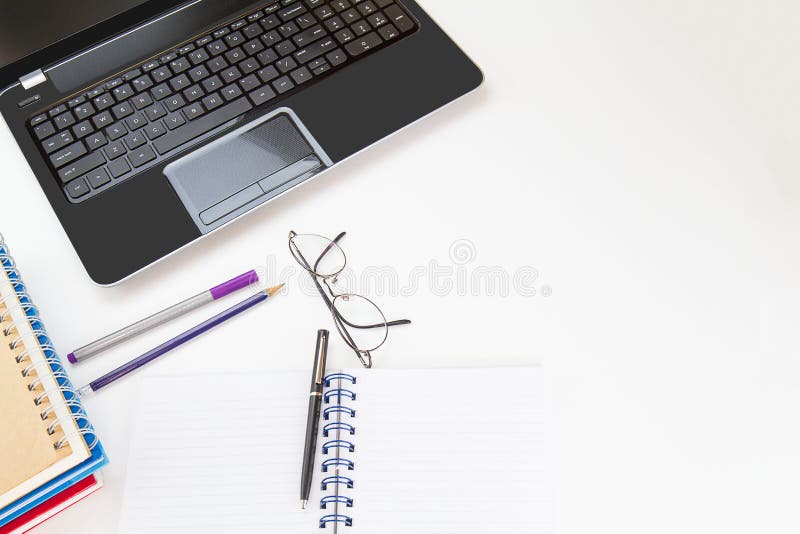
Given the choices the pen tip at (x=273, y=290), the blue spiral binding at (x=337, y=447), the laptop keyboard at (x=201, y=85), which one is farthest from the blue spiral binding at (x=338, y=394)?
the laptop keyboard at (x=201, y=85)

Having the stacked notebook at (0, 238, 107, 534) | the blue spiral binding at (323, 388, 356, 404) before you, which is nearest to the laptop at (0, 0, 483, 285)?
the stacked notebook at (0, 238, 107, 534)

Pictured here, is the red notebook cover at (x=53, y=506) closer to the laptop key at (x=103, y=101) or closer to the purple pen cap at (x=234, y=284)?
the purple pen cap at (x=234, y=284)

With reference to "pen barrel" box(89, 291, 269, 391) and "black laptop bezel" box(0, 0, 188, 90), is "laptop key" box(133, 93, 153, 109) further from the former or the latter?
"pen barrel" box(89, 291, 269, 391)

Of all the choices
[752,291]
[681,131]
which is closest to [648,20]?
[681,131]

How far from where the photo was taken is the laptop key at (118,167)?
70 centimetres

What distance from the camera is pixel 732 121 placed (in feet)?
2.52

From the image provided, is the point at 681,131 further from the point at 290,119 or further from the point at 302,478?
the point at 302,478

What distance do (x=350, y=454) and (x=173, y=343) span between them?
0.21 m

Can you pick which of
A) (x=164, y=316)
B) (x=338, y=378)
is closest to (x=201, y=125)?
(x=164, y=316)

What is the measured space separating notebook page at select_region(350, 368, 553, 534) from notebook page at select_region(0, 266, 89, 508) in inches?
9.1

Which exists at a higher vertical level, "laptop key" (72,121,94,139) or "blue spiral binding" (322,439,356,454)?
"laptop key" (72,121,94,139)

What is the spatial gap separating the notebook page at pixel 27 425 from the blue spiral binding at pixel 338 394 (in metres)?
0.20

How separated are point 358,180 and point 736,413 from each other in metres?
0.45

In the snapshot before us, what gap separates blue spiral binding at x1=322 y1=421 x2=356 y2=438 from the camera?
58 centimetres
